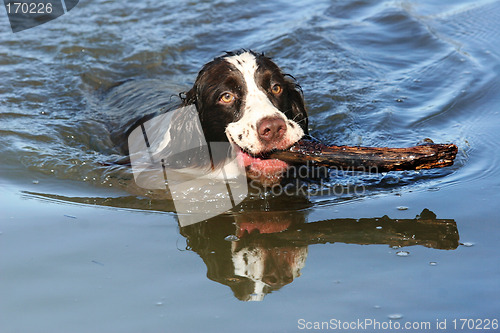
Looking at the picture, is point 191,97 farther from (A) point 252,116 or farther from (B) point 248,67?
(A) point 252,116

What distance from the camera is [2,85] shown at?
22.7ft

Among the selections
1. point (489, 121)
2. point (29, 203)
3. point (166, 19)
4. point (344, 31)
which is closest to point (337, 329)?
point (29, 203)

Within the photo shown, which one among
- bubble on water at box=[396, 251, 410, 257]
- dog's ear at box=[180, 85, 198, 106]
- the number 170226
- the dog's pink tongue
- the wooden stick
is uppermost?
the number 170226

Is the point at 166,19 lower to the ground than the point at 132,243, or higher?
higher

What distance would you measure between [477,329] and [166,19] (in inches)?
271

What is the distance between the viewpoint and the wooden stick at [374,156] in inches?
144

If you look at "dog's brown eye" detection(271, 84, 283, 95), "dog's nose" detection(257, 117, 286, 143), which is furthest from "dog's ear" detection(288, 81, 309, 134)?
"dog's nose" detection(257, 117, 286, 143)

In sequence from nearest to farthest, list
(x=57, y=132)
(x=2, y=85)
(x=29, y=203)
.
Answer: (x=29, y=203) → (x=57, y=132) → (x=2, y=85)

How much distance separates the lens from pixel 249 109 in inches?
167

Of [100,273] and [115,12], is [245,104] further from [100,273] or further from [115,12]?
[115,12]

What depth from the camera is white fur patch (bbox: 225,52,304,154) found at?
406 centimetres

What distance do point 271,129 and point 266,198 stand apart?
2.14ft

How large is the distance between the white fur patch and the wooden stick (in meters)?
0.09

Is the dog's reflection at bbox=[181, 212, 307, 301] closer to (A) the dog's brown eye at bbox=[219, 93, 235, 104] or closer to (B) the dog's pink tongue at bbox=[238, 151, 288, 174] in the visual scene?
(B) the dog's pink tongue at bbox=[238, 151, 288, 174]
